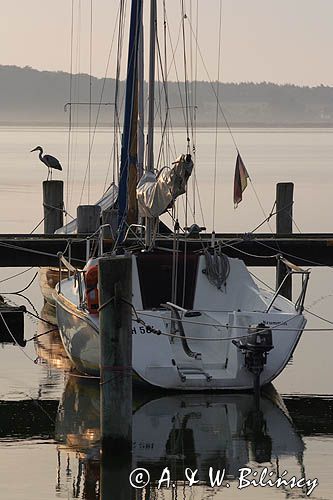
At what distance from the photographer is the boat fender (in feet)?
59.8

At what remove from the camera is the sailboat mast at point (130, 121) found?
21391 mm

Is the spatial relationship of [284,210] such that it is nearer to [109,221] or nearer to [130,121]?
[109,221]

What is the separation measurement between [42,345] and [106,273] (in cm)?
733

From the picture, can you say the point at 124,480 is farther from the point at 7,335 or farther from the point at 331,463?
the point at 7,335

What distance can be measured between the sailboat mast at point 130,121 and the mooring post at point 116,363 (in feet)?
20.3

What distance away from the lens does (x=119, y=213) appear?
2133 centimetres

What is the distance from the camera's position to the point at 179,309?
18.5 meters

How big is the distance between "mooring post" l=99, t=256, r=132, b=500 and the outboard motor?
2.95 metres

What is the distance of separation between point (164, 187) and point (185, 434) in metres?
3.48

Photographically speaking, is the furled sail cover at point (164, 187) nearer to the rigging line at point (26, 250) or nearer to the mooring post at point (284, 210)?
the rigging line at point (26, 250)

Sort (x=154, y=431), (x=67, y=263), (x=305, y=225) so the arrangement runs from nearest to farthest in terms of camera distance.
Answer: (x=154, y=431) < (x=67, y=263) < (x=305, y=225)

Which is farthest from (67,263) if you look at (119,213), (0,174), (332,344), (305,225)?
(0,174)

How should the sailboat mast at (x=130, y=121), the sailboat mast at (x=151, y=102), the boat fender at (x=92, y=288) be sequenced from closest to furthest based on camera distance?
the boat fender at (x=92, y=288) < the sailboat mast at (x=151, y=102) < the sailboat mast at (x=130, y=121)

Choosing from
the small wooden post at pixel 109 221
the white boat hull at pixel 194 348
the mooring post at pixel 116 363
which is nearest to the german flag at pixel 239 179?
the small wooden post at pixel 109 221
